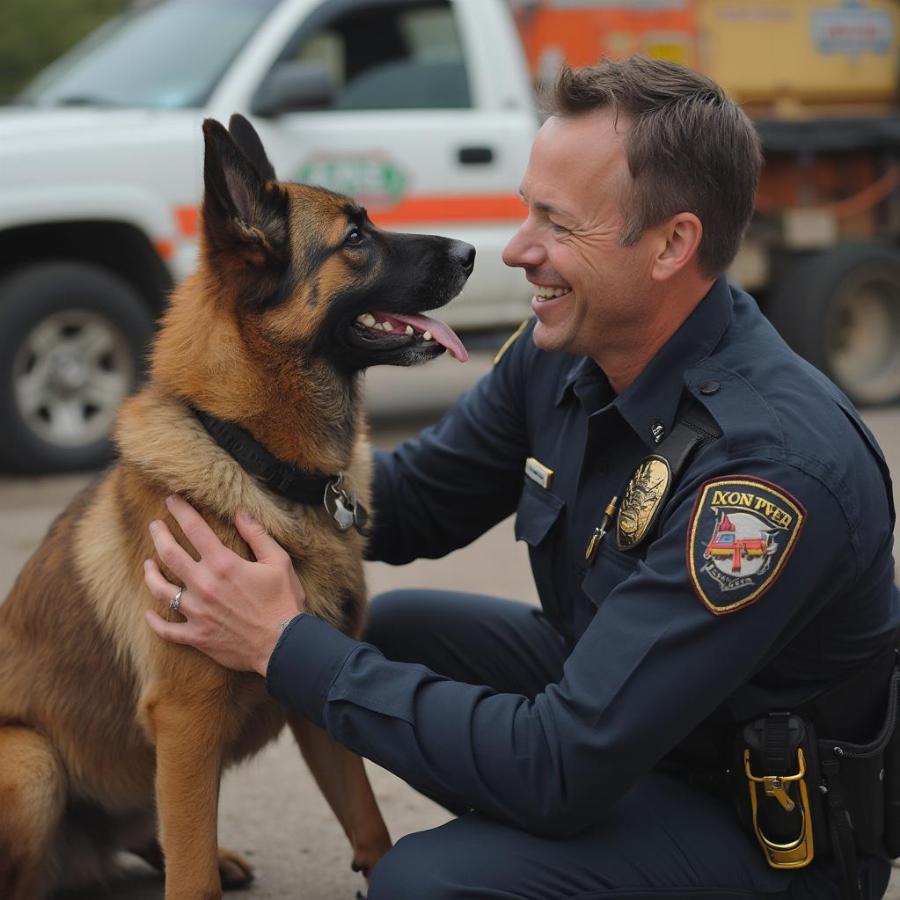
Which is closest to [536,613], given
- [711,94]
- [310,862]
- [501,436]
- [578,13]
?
[501,436]

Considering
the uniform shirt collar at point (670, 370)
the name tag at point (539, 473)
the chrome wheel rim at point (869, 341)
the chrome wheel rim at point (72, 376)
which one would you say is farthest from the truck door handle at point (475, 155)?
the uniform shirt collar at point (670, 370)

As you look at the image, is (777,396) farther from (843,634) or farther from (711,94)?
(711,94)

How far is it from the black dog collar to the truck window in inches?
163

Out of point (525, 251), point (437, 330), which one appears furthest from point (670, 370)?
point (437, 330)

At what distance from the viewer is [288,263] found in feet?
9.16

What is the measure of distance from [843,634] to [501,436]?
1001mm

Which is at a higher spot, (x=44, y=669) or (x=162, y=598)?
(x=162, y=598)

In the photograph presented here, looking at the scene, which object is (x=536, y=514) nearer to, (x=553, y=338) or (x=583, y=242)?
(x=553, y=338)

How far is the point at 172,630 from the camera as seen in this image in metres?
2.50

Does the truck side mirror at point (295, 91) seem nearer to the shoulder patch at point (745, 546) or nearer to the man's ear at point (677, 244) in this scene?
the man's ear at point (677, 244)

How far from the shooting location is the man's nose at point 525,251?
261 cm

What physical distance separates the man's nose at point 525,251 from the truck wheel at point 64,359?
12.6ft

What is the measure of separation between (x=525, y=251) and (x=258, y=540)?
0.74 meters

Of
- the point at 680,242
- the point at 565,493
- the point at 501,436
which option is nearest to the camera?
the point at 680,242
